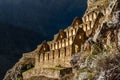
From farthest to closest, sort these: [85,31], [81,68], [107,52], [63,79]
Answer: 1. [85,31]
2. [63,79]
3. [81,68]
4. [107,52]

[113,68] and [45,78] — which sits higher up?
[45,78]

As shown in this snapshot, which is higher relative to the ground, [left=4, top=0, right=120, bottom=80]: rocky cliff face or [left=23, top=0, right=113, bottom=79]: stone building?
[left=23, top=0, right=113, bottom=79]: stone building

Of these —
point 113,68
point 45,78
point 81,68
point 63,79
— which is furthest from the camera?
point 45,78

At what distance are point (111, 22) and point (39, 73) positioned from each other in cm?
3690

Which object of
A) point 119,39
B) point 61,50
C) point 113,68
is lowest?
point 113,68

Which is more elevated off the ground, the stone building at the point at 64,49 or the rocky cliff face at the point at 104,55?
the stone building at the point at 64,49

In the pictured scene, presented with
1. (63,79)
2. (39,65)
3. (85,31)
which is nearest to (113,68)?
(63,79)

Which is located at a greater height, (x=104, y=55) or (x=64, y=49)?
(x=64, y=49)

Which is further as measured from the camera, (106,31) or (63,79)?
(63,79)

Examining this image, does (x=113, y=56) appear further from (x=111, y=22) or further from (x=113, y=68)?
(x=111, y=22)

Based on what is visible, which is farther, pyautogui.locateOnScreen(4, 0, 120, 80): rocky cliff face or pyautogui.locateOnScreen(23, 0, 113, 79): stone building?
pyautogui.locateOnScreen(23, 0, 113, 79): stone building

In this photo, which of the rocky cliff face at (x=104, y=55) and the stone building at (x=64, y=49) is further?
the stone building at (x=64, y=49)

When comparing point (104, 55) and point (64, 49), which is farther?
point (64, 49)

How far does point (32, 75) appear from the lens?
99.5 meters
